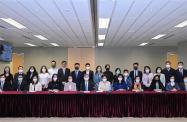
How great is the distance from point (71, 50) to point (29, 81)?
10.9 meters

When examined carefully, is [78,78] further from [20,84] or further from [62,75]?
[20,84]

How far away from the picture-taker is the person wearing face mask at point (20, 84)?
839 centimetres

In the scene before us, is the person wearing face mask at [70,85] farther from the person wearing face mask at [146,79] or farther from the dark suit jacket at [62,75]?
the person wearing face mask at [146,79]

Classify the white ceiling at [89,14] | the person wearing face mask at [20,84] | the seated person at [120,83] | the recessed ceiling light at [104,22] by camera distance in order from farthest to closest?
the recessed ceiling light at [104,22] → the person wearing face mask at [20,84] → the seated person at [120,83] → the white ceiling at [89,14]

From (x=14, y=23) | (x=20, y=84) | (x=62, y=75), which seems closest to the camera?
(x=20, y=84)

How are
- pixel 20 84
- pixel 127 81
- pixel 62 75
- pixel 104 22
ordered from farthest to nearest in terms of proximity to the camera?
pixel 104 22 → pixel 62 75 → pixel 127 81 → pixel 20 84

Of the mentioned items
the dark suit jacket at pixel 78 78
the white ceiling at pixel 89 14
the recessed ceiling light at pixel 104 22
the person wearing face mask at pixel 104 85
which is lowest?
the person wearing face mask at pixel 104 85

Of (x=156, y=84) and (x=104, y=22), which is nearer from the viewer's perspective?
(x=156, y=84)

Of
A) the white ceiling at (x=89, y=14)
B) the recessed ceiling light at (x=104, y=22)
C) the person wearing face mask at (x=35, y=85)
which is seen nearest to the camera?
the white ceiling at (x=89, y=14)

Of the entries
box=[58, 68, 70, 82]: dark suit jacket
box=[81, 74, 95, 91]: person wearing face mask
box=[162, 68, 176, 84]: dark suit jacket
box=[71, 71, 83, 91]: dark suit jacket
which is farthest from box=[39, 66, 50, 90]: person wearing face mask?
box=[162, 68, 176, 84]: dark suit jacket

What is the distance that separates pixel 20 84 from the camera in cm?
844

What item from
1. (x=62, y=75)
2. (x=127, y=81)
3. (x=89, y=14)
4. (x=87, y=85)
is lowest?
(x=87, y=85)

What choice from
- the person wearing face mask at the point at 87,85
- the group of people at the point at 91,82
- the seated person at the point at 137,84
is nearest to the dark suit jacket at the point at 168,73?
the group of people at the point at 91,82

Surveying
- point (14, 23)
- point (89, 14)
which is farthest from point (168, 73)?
point (14, 23)
